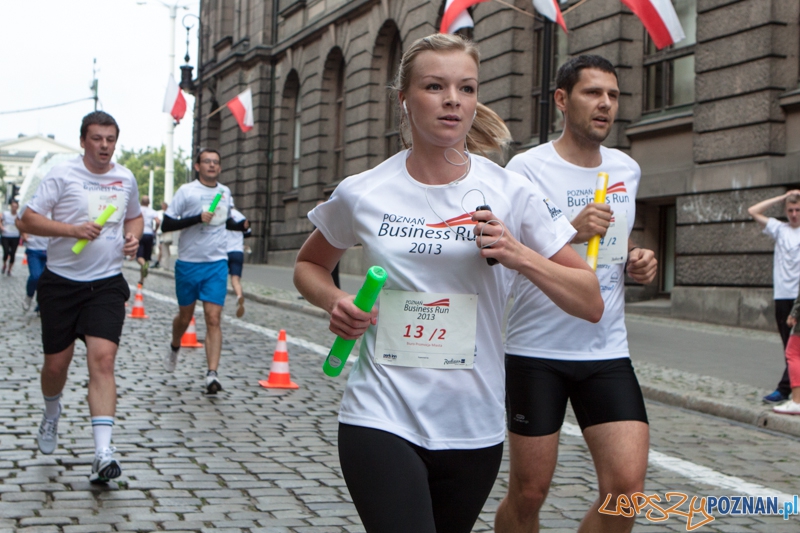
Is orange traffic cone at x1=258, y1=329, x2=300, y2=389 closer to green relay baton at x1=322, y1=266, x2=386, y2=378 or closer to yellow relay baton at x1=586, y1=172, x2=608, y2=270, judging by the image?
yellow relay baton at x1=586, y1=172, x2=608, y2=270

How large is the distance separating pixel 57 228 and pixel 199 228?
3480 mm

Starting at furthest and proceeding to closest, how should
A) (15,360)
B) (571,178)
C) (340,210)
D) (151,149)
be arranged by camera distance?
(151,149) < (15,360) < (571,178) < (340,210)

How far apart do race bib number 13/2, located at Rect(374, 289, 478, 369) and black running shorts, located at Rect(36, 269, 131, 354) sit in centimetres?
326

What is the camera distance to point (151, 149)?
137m

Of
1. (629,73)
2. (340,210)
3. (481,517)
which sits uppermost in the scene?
(629,73)

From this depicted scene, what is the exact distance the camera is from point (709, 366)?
10445 mm

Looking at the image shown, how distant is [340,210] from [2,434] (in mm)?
4383

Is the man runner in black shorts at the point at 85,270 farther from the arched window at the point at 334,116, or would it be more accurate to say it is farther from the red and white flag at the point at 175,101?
the red and white flag at the point at 175,101

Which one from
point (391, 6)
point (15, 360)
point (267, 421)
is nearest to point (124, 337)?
point (15, 360)

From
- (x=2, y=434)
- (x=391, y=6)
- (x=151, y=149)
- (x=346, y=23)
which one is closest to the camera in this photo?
(x=2, y=434)

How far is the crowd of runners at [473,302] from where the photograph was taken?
2689 millimetres

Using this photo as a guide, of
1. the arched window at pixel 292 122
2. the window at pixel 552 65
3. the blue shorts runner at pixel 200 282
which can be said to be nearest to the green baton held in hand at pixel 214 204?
the blue shorts runner at pixel 200 282

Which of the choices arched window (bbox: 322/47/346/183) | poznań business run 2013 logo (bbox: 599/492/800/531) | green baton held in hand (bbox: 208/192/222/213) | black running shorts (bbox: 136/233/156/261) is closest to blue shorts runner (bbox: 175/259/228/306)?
green baton held in hand (bbox: 208/192/222/213)

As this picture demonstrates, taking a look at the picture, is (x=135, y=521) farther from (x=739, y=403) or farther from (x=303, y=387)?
(x=739, y=403)
